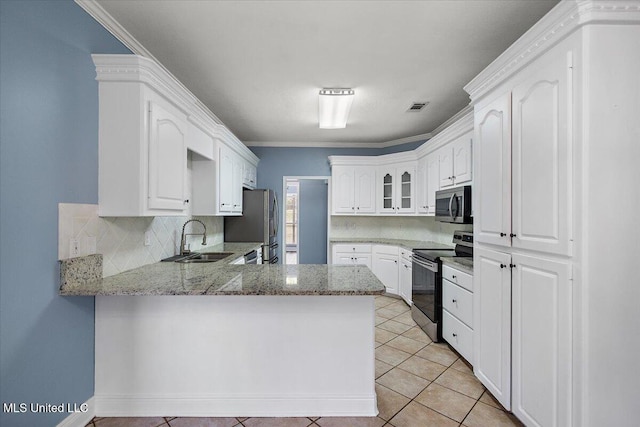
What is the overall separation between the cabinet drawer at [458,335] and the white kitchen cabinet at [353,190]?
7.81 ft

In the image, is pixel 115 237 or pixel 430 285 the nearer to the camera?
pixel 115 237

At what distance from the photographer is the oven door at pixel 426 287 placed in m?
2.99

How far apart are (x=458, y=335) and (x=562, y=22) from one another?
7.83ft

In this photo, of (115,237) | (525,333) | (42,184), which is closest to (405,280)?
(525,333)

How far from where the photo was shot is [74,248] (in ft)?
5.48

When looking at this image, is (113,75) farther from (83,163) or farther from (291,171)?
(291,171)

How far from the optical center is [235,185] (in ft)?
12.6

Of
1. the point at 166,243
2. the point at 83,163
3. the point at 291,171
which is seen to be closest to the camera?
the point at 83,163

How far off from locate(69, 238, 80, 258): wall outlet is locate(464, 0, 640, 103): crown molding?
277 centimetres

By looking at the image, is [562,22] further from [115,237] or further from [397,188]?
[397,188]

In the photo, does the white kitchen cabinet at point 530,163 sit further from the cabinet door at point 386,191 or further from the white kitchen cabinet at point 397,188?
the cabinet door at point 386,191

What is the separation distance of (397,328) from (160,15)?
3576 mm

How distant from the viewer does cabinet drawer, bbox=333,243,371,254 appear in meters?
4.74

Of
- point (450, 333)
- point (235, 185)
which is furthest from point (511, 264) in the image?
point (235, 185)
